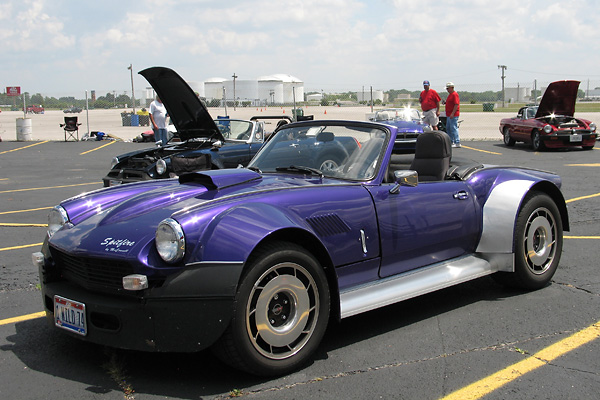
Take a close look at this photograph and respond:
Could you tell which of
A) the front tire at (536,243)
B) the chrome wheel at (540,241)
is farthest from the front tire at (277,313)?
the chrome wheel at (540,241)

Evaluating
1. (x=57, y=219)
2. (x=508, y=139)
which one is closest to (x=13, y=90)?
(x=508, y=139)

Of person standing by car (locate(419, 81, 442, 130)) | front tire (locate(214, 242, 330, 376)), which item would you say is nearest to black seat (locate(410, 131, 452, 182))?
front tire (locate(214, 242, 330, 376))

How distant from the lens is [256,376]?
3.20 m

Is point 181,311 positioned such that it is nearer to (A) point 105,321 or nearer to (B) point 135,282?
(B) point 135,282

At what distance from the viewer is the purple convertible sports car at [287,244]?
9.86 ft

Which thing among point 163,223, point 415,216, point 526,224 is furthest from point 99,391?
point 526,224

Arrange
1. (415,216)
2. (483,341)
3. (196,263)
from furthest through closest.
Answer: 1. (415,216)
2. (483,341)
3. (196,263)

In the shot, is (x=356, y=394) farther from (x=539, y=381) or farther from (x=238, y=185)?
(x=238, y=185)

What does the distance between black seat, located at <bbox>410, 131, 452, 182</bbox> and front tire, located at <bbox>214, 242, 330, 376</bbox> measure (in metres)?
1.63

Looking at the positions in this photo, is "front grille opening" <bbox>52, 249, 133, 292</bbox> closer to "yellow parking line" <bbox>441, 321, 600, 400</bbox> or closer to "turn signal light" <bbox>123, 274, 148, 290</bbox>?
"turn signal light" <bbox>123, 274, 148, 290</bbox>

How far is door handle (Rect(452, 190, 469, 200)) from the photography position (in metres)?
4.39

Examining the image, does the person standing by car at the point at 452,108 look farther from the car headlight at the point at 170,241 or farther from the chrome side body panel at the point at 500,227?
the car headlight at the point at 170,241

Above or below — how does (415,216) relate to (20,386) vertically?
above

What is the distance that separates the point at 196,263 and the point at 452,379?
155 cm
